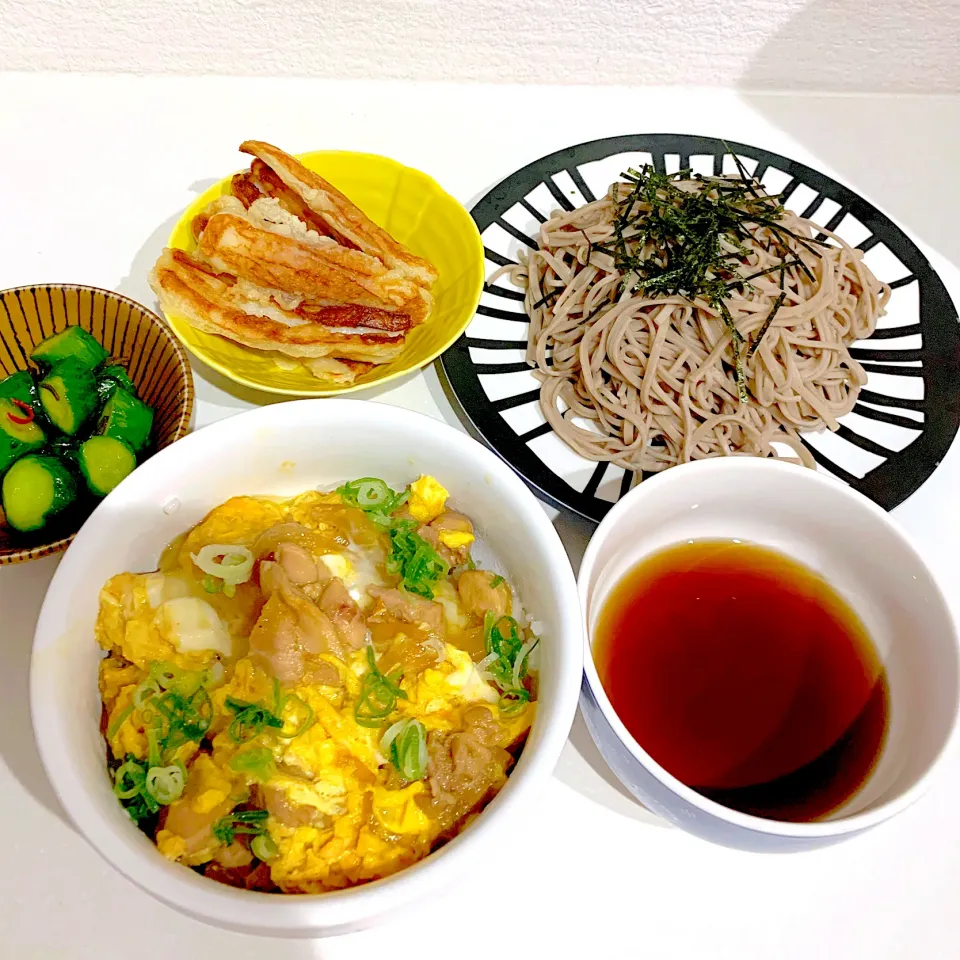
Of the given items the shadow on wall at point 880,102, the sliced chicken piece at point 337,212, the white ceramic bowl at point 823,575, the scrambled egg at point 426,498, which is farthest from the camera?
the shadow on wall at point 880,102

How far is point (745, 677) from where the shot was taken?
1.36m

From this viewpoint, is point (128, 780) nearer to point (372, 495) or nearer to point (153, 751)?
point (153, 751)

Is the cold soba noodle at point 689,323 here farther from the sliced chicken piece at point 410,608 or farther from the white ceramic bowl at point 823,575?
the sliced chicken piece at point 410,608

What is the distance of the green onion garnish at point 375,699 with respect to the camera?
1111mm

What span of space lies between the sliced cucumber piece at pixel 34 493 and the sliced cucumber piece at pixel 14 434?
0.05m

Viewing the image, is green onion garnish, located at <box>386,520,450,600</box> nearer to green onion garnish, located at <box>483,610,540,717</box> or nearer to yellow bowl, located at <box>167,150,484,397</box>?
green onion garnish, located at <box>483,610,540,717</box>

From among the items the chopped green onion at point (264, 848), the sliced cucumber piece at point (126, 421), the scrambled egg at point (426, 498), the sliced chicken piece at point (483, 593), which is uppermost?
the scrambled egg at point (426, 498)

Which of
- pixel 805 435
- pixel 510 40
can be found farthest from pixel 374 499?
pixel 510 40

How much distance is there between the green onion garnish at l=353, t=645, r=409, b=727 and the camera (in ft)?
3.65

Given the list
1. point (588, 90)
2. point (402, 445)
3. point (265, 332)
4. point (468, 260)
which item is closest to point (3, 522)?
point (265, 332)

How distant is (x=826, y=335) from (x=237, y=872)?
1.56 m

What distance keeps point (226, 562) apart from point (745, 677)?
911mm

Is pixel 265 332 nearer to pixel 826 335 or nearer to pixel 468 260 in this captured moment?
pixel 468 260

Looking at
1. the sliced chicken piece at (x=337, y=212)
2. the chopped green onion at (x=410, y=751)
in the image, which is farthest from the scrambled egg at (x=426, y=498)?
the sliced chicken piece at (x=337, y=212)
